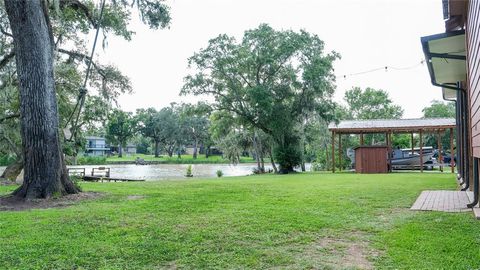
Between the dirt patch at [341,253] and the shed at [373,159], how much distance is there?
1463 centimetres

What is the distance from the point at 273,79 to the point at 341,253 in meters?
18.3

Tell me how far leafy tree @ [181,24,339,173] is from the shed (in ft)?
11.1

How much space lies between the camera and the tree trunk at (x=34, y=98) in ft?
22.3

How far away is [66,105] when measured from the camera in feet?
48.8

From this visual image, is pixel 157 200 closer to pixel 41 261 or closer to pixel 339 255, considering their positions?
pixel 41 261

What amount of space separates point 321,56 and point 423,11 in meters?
10.7

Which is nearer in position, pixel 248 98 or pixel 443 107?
pixel 248 98

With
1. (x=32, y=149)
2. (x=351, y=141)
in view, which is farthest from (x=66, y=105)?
(x=351, y=141)

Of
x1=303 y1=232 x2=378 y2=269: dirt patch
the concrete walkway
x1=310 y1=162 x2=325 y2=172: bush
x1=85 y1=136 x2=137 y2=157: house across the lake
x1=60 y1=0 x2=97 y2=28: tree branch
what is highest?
x1=60 y1=0 x2=97 y2=28: tree branch

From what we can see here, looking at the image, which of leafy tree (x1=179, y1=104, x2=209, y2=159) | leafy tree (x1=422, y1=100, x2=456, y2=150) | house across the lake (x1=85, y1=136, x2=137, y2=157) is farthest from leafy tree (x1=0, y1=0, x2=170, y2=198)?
house across the lake (x1=85, y1=136, x2=137, y2=157)

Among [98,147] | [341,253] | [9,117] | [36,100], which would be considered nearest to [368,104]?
[9,117]

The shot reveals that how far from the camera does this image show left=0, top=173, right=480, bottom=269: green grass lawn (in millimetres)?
3102

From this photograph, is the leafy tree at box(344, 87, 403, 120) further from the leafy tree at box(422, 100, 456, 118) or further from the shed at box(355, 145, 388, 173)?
the shed at box(355, 145, 388, 173)

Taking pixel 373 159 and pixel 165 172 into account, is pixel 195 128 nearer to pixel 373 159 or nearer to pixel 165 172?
pixel 165 172
